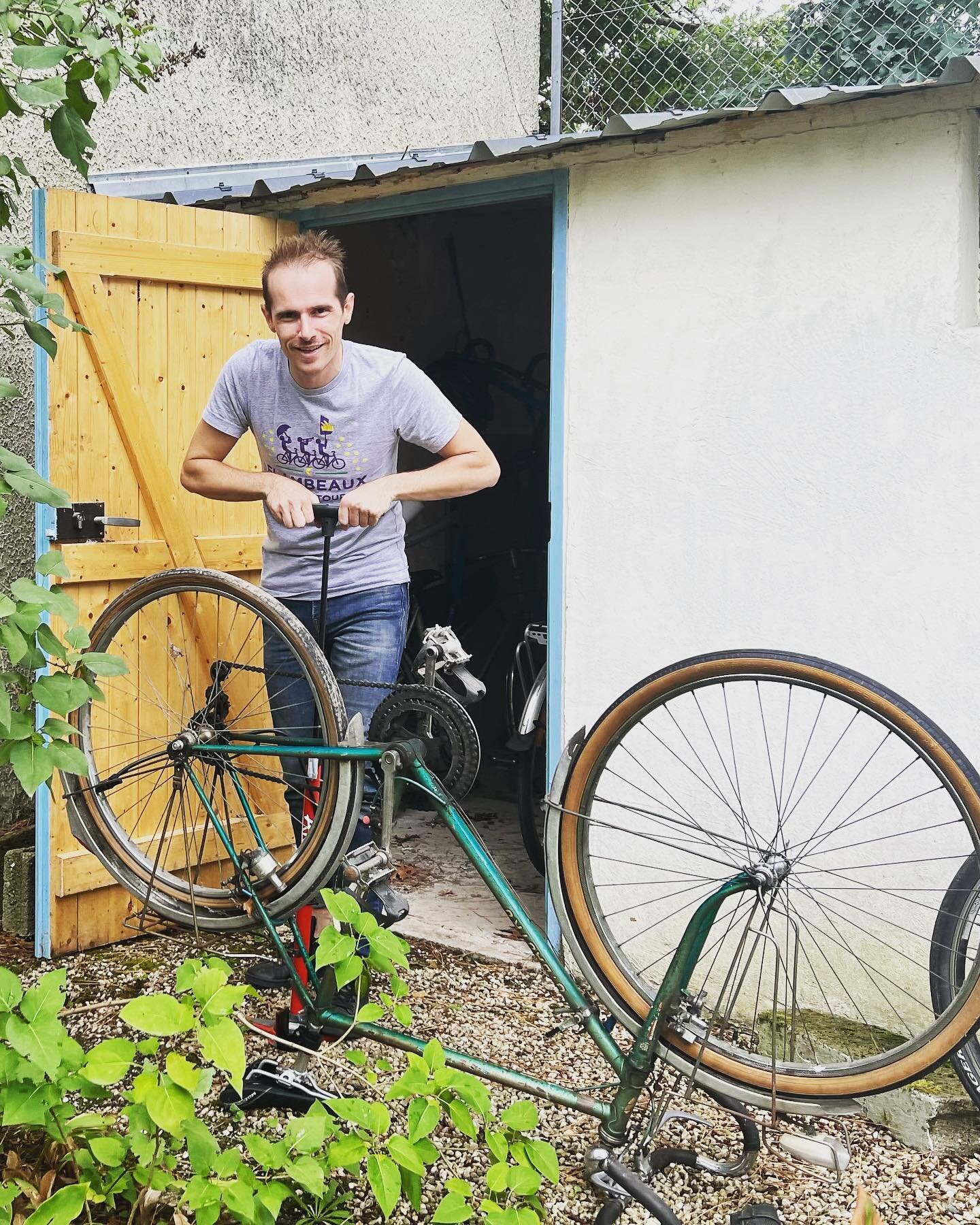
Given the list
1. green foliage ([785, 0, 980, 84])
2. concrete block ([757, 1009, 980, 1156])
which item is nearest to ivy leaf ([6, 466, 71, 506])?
concrete block ([757, 1009, 980, 1156])

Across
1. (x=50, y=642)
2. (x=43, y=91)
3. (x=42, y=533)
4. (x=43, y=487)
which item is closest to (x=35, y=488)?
(x=43, y=487)

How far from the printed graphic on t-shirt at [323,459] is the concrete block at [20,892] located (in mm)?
1702

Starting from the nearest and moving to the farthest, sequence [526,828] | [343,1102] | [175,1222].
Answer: [343,1102]
[175,1222]
[526,828]

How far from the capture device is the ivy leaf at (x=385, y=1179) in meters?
1.91

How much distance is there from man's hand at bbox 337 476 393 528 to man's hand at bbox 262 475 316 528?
7 cm

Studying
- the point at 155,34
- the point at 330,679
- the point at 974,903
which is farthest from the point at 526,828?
the point at 155,34

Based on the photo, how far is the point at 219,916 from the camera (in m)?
2.62

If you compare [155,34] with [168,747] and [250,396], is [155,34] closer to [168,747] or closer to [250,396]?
[250,396]

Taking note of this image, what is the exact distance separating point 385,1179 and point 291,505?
1372 mm

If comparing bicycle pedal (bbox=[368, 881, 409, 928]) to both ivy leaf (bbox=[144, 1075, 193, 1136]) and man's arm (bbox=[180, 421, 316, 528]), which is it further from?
man's arm (bbox=[180, 421, 316, 528])

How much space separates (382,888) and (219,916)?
0.45m

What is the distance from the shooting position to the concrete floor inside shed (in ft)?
13.3

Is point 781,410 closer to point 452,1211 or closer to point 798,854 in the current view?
point 798,854

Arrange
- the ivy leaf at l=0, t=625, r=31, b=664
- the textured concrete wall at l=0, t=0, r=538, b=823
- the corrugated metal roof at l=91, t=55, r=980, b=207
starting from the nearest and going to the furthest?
the ivy leaf at l=0, t=625, r=31, b=664 → the corrugated metal roof at l=91, t=55, r=980, b=207 → the textured concrete wall at l=0, t=0, r=538, b=823
